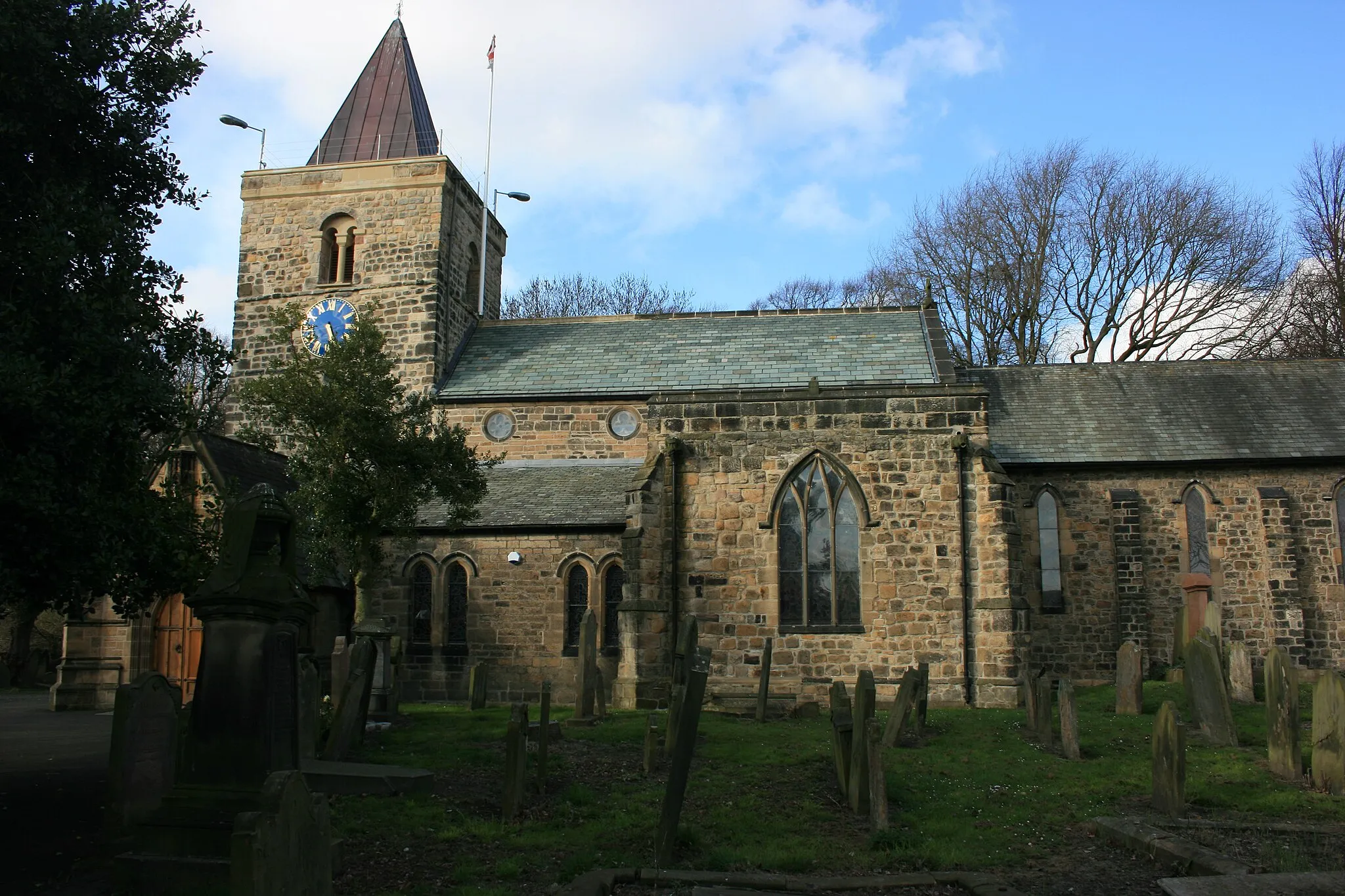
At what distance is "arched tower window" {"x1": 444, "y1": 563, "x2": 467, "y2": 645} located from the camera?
20.7 m

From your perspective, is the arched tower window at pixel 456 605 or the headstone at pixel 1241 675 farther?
the arched tower window at pixel 456 605

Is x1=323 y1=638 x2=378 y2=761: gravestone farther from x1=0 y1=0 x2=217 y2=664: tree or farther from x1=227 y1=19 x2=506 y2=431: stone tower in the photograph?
x1=227 y1=19 x2=506 y2=431: stone tower

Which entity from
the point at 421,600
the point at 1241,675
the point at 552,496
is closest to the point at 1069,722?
the point at 1241,675

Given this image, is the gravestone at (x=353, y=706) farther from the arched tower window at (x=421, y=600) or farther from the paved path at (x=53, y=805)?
the arched tower window at (x=421, y=600)

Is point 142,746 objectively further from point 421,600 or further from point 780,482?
point 421,600

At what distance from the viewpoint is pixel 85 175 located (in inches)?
379

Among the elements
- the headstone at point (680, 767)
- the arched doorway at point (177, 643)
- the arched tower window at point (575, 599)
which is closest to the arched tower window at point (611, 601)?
the arched tower window at point (575, 599)

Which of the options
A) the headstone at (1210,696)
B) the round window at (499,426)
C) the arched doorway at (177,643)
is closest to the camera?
the headstone at (1210,696)

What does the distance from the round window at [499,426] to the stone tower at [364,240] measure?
2.60 metres

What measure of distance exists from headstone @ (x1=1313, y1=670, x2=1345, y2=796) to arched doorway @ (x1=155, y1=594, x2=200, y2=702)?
60.3ft

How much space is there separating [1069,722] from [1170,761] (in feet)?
7.88

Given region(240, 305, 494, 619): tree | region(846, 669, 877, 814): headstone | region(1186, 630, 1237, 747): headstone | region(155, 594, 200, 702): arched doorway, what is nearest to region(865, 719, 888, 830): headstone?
region(846, 669, 877, 814): headstone

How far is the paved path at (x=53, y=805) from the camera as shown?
7.52 meters

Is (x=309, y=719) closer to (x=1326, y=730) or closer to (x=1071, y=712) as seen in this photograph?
(x=1071, y=712)
